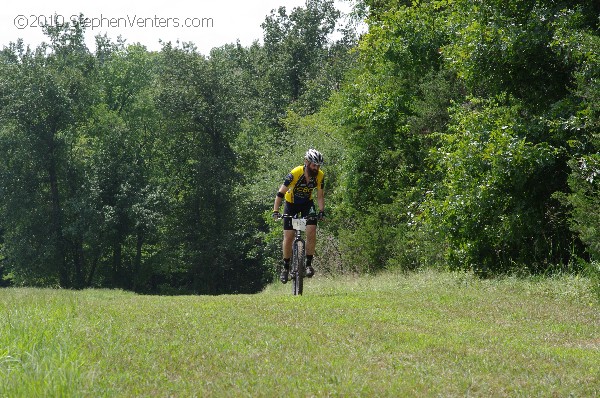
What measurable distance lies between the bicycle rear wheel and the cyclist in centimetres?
12

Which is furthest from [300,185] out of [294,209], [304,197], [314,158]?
[314,158]

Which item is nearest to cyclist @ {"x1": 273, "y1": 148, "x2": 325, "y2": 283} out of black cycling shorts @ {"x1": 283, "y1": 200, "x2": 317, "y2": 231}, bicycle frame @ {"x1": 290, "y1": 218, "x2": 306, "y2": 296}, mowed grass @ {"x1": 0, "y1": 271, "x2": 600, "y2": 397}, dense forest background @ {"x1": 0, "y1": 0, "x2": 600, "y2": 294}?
black cycling shorts @ {"x1": 283, "y1": 200, "x2": 317, "y2": 231}

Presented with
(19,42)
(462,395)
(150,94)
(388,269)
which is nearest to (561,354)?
(462,395)

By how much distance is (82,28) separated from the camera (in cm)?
5969

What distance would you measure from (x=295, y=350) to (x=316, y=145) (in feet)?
115

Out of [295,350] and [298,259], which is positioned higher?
[298,259]

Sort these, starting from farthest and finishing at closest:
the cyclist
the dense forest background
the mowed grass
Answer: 1. the dense forest background
2. the cyclist
3. the mowed grass

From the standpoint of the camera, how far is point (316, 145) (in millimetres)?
42125

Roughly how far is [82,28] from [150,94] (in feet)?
26.8

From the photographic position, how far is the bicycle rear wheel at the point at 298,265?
13.6 m

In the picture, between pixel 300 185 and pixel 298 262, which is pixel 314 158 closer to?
pixel 300 185

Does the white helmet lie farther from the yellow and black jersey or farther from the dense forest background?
the dense forest background

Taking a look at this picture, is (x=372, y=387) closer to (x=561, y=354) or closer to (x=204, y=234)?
(x=561, y=354)

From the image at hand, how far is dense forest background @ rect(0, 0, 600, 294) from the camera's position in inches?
616
